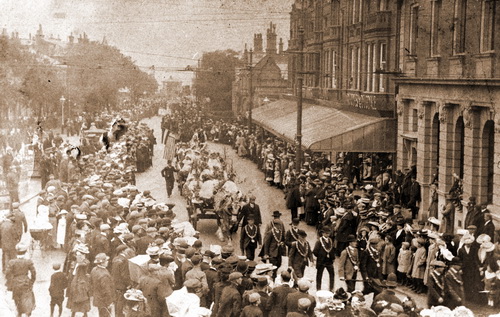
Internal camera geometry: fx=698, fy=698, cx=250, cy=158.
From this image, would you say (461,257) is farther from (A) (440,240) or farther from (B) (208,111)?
(B) (208,111)

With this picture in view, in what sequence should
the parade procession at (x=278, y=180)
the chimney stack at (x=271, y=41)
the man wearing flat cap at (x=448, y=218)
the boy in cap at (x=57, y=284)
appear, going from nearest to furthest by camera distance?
the parade procession at (x=278, y=180) < the boy in cap at (x=57, y=284) < the man wearing flat cap at (x=448, y=218) < the chimney stack at (x=271, y=41)

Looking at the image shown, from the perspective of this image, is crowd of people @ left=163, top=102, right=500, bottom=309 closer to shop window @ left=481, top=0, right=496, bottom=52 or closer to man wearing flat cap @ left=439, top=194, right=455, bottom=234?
man wearing flat cap @ left=439, top=194, right=455, bottom=234

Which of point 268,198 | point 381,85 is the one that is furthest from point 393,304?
point 381,85

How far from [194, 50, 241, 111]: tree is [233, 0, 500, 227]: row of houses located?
659 centimetres

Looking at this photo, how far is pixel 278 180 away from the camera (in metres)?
27.7

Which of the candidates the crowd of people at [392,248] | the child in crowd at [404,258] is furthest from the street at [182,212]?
the crowd of people at [392,248]

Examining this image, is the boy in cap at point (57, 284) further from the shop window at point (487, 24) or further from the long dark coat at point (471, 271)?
the shop window at point (487, 24)

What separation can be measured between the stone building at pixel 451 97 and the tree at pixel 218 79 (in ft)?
62.2

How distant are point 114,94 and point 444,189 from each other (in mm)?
22473

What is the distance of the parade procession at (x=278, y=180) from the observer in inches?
450

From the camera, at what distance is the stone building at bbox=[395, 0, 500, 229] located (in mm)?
18688

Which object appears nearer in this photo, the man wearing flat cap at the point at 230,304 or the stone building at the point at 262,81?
the man wearing flat cap at the point at 230,304

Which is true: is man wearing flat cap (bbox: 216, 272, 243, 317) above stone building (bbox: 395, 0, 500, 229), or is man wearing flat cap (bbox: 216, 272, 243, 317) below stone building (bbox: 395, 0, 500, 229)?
below

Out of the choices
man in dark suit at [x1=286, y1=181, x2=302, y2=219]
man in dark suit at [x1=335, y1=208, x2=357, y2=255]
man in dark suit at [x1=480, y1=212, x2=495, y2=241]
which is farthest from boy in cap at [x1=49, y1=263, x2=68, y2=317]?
man in dark suit at [x1=286, y1=181, x2=302, y2=219]
